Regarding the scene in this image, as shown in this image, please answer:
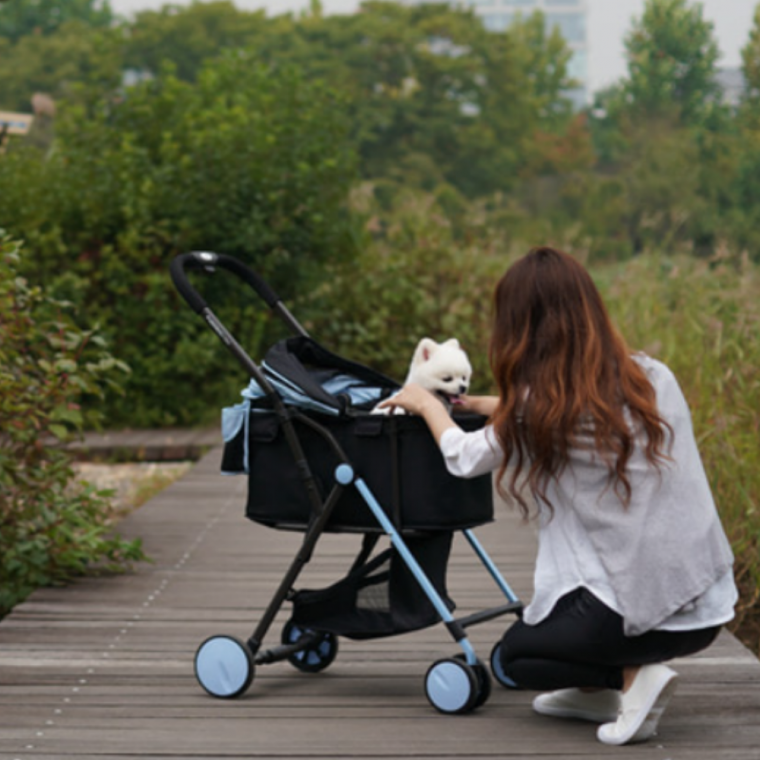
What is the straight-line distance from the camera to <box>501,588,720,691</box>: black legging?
3928 millimetres

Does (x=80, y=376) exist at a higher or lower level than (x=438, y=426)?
lower

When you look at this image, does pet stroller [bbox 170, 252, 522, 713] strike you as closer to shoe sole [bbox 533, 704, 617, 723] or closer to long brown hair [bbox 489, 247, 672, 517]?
shoe sole [bbox 533, 704, 617, 723]

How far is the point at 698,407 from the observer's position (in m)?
7.59

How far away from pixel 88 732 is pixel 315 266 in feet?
26.9

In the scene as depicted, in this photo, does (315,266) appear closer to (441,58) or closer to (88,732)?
(88,732)

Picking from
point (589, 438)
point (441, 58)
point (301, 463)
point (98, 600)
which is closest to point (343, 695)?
point (301, 463)

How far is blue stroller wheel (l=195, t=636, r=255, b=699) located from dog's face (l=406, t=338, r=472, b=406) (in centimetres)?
90

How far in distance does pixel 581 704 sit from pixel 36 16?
68.8 meters

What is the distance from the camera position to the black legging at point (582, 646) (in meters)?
3.93

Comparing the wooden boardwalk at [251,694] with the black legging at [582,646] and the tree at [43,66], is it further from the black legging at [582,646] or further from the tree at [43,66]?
the tree at [43,66]

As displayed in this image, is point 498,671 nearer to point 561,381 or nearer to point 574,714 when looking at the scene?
point 574,714

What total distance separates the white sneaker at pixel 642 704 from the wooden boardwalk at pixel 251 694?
0.16ft

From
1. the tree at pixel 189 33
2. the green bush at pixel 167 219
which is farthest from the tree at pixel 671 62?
the green bush at pixel 167 219

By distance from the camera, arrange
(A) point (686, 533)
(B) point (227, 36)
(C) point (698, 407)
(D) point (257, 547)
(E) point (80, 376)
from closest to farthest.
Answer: (A) point (686, 533)
(E) point (80, 376)
(D) point (257, 547)
(C) point (698, 407)
(B) point (227, 36)
